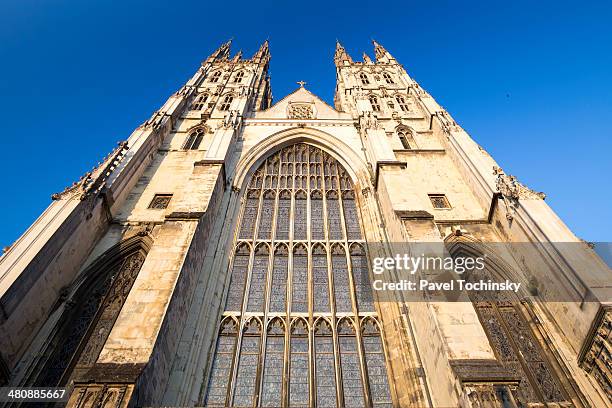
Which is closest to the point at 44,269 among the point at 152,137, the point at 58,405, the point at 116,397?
the point at 58,405

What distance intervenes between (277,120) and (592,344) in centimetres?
1272

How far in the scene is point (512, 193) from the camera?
9.55m

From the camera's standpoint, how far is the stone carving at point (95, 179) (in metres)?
9.11

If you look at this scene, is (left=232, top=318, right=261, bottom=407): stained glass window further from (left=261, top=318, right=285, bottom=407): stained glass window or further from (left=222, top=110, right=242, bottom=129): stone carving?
(left=222, top=110, right=242, bottom=129): stone carving

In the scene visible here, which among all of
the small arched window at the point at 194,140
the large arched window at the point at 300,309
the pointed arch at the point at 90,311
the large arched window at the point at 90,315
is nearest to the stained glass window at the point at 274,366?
the large arched window at the point at 300,309

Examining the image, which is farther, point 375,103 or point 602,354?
point 375,103

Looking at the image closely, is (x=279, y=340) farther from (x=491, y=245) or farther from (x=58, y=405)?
(x=491, y=245)

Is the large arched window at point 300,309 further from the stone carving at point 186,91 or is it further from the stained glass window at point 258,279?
the stone carving at point 186,91

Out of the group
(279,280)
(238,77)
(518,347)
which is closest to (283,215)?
(279,280)

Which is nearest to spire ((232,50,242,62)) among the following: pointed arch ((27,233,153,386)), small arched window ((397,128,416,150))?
small arched window ((397,128,416,150))

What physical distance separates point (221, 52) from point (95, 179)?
1893 cm

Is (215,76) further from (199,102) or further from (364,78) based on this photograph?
(364,78)

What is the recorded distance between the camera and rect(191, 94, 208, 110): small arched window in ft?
57.9

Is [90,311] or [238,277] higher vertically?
[238,277]
